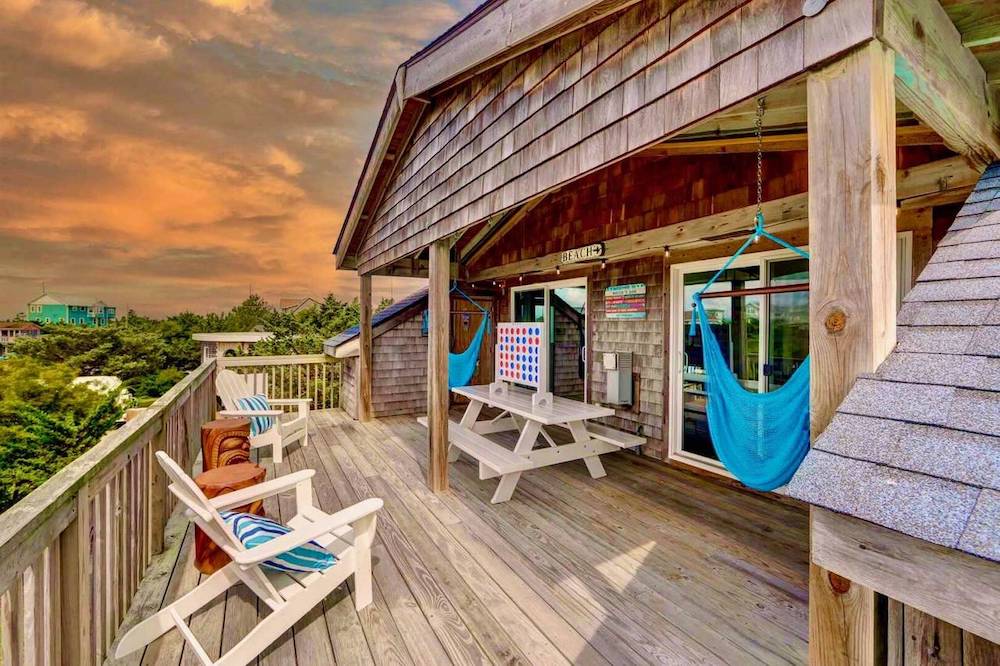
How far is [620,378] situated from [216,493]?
12.8 feet

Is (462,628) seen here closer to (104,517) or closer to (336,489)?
(104,517)

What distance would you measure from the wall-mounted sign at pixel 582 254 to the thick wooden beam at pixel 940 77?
9.10 feet

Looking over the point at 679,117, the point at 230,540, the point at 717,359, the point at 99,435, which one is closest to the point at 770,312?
the point at 717,359

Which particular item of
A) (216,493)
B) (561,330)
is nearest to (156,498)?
(216,493)

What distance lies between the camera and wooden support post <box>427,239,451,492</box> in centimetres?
368

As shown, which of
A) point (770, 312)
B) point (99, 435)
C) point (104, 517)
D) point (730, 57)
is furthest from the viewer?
point (99, 435)

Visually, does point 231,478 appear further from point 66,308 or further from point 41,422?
point 66,308

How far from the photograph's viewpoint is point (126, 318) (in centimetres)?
2375

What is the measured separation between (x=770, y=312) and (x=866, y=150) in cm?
291

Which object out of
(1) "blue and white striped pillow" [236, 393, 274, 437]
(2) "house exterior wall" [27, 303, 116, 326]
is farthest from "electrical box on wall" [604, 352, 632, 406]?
(2) "house exterior wall" [27, 303, 116, 326]

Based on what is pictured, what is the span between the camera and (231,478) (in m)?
2.55

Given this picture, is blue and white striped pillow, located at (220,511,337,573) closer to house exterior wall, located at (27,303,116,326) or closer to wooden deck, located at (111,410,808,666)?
wooden deck, located at (111,410,808,666)

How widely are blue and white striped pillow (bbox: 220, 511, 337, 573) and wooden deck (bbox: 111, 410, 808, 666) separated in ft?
0.92

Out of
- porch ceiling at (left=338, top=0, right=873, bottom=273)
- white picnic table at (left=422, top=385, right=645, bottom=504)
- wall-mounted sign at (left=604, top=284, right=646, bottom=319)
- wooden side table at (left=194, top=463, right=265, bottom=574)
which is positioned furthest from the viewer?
wall-mounted sign at (left=604, top=284, right=646, bottom=319)
